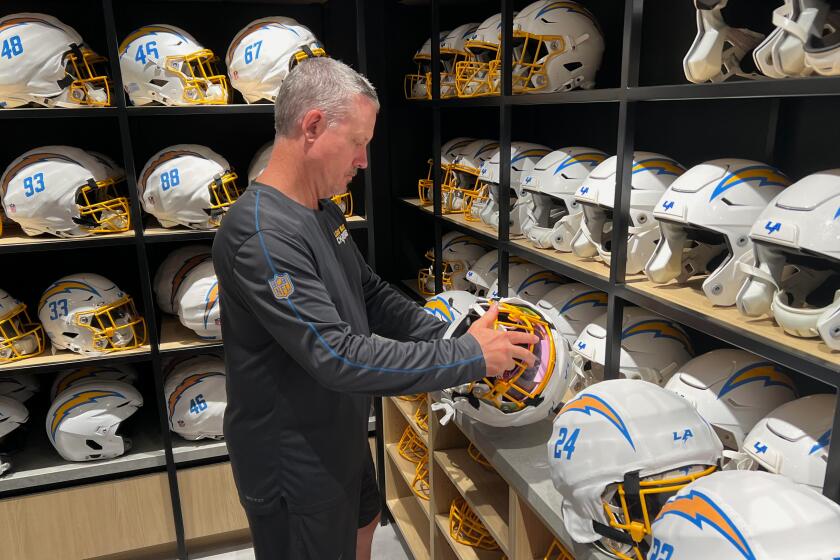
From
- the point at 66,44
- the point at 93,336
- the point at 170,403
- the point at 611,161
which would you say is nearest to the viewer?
the point at 611,161

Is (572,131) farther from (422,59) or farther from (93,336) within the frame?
(93,336)

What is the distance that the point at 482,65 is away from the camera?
221 centimetres

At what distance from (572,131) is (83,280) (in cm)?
189

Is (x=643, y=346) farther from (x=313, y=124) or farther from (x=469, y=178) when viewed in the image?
(x=469, y=178)

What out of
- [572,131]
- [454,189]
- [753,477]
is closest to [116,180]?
[454,189]

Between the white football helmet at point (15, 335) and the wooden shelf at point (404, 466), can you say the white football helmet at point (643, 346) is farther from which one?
the white football helmet at point (15, 335)

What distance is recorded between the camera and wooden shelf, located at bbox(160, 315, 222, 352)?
2.55 meters

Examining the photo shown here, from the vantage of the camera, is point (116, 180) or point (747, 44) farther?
point (116, 180)

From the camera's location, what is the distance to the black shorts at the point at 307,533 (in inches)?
61.7

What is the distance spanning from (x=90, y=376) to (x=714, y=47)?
2428 millimetres

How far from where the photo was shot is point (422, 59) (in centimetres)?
277

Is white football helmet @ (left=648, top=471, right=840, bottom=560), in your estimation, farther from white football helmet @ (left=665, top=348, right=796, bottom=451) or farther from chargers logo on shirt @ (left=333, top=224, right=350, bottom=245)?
chargers logo on shirt @ (left=333, top=224, right=350, bottom=245)

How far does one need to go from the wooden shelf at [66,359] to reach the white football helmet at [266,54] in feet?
3.48

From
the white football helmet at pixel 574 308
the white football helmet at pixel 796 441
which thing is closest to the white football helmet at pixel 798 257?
the white football helmet at pixel 796 441
